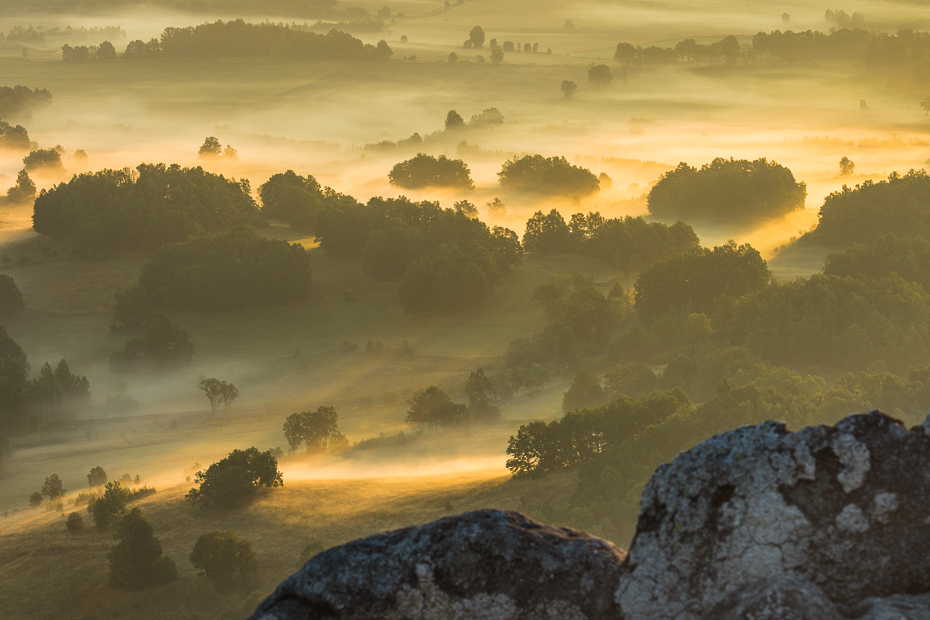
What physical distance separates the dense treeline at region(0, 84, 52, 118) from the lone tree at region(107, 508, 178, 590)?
619 feet

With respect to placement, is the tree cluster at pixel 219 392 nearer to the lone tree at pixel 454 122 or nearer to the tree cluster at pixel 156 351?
the tree cluster at pixel 156 351

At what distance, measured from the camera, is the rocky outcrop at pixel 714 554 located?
539cm

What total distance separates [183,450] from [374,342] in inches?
830

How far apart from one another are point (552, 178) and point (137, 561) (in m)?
86.4

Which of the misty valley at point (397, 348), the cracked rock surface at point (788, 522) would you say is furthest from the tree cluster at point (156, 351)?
the cracked rock surface at point (788, 522)

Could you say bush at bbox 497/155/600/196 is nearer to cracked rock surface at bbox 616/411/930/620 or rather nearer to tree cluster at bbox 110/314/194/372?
tree cluster at bbox 110/314/194/372

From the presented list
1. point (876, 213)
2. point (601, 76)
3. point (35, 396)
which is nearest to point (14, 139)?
point (35, 396)

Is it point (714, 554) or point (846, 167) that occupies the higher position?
point (846, 167)

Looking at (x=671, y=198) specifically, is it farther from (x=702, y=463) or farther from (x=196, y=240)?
(x=702, y=463)

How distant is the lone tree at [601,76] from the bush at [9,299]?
150336mm

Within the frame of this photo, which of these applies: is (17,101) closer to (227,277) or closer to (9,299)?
(9,299)

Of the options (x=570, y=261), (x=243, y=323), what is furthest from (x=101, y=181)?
(x=570, y=261)

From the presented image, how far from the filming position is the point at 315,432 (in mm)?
46562

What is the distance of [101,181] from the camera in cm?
9475
